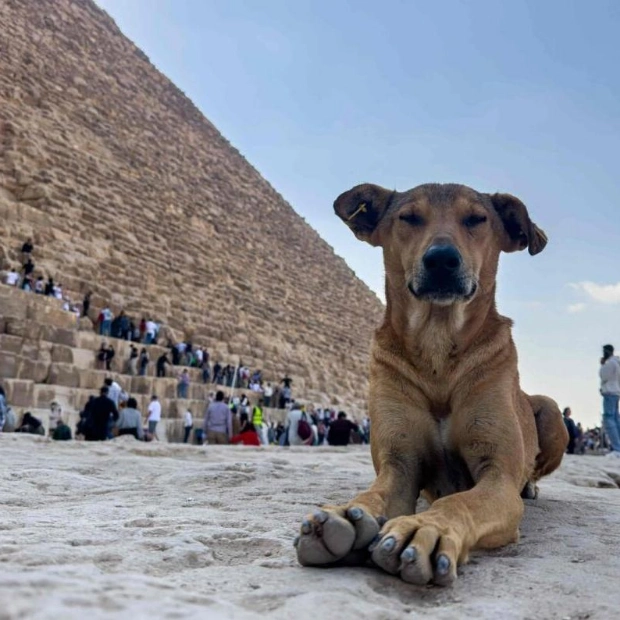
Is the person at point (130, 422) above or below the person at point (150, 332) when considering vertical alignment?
below

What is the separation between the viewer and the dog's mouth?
1858mm

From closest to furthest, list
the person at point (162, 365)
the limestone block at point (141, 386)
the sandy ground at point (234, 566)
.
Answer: the sandy ground at point (234, 566) → the limestone block at point (141, 386) → the person at point (162, 365)

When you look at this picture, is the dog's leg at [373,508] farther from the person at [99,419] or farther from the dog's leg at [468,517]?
the person at [99,419]

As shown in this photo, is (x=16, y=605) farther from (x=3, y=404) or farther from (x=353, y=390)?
(x=353, y=390)

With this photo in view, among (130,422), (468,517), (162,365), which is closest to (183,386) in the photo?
(162,365)

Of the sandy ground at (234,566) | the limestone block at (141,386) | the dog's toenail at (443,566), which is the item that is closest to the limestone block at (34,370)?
the limestone block at (141,386)

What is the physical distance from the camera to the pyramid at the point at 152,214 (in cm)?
1673

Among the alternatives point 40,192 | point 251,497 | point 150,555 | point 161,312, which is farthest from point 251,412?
point 150,555

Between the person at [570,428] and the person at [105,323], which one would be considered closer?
the person at [570,428]

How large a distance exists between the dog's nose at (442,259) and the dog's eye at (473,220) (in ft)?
0.82

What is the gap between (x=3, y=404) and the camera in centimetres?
759

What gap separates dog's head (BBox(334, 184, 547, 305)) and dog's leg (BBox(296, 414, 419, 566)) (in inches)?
16.2

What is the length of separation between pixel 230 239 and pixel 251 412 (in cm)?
1608

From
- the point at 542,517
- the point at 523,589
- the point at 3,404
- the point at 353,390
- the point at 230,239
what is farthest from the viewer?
the point at 230,239
